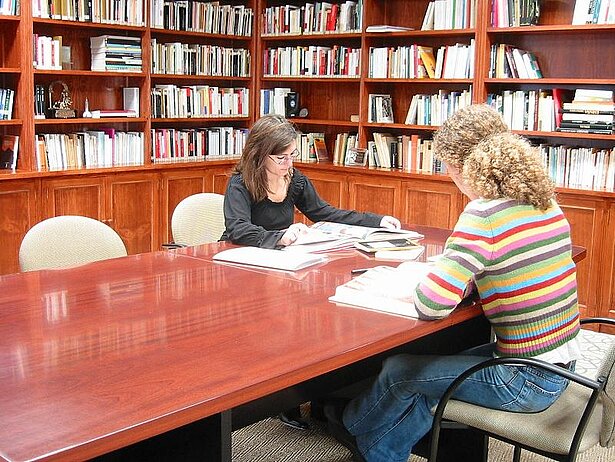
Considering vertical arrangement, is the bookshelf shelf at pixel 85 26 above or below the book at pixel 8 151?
above

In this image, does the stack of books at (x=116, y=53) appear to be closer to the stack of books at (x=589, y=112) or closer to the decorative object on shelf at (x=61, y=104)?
the decorative object on shelf at (x=61, y=104)

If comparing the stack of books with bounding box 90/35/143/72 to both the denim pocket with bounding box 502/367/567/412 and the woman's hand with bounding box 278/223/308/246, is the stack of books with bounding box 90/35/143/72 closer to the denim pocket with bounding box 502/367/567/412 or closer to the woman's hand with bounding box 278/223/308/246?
the woman's hand with bounding box 278/223/308/246

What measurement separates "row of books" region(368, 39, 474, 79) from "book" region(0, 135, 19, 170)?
2377 mm

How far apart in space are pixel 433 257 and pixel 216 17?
3683 millimetres

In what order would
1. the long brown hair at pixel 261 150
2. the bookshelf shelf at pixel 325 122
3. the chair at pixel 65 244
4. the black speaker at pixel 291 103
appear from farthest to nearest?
the black speaker at pixel 291 103 < the bookshelf shelf at pixel 325 122 < the long brown hair at pixel 261 150 < the chair at pixel 65 244

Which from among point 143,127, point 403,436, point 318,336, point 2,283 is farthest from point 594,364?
point 143,127

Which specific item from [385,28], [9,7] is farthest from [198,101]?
[9,7]

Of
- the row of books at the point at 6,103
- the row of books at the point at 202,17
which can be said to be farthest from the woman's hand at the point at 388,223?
the row of books at the point at 202,17

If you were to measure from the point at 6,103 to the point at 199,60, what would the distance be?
156 centimetres

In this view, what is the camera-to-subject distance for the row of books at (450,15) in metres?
5.18

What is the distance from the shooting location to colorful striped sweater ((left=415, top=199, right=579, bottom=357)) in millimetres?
2111

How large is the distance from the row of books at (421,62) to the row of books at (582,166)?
0.75 m

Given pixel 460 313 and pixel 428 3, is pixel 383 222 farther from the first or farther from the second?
pixel 428 3

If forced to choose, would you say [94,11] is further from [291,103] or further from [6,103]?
[291,103]
